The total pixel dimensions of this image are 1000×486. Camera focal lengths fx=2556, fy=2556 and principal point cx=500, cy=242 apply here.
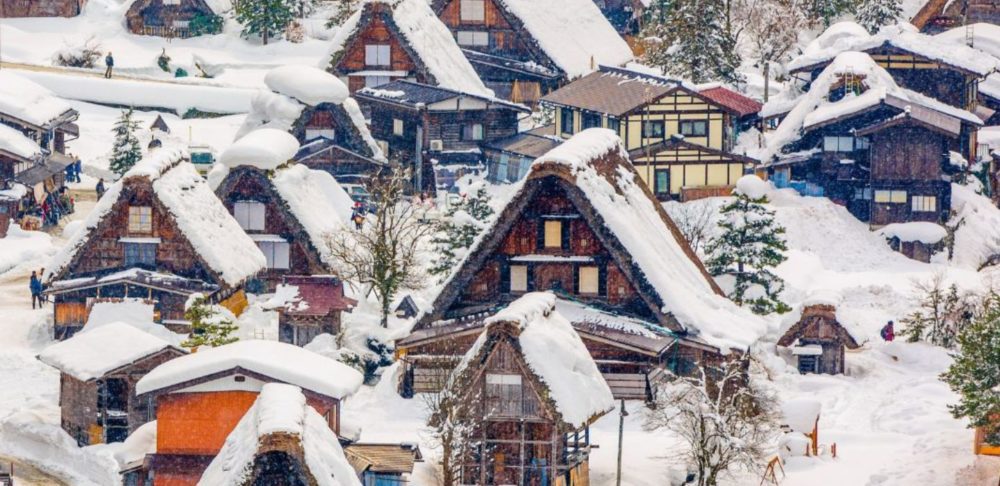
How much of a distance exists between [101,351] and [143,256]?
9184 millimetres

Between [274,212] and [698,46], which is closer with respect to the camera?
[274,212]

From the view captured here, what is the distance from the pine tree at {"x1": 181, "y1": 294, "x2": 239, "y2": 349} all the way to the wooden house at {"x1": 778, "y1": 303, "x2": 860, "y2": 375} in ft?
45.2

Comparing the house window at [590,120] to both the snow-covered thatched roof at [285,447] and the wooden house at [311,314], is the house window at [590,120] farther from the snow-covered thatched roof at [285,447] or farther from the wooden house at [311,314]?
the snow-covered thatched roof at [285,447]

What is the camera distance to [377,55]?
85.3 m

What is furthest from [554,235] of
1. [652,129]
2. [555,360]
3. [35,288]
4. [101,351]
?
[652,129]

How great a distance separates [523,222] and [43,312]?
50.6 feet

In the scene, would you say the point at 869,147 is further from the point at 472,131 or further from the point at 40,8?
the point at 40,8

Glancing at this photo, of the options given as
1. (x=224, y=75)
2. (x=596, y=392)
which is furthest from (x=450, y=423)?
(x=224, y=75)

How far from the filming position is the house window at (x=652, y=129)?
267ft

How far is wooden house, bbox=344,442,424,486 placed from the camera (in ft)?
149

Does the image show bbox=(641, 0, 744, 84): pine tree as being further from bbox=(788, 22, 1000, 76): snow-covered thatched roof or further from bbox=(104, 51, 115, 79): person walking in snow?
bbox=(104, 51, 115, 79): person walking in snow

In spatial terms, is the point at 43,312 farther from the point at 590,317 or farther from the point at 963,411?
the point at 963,411

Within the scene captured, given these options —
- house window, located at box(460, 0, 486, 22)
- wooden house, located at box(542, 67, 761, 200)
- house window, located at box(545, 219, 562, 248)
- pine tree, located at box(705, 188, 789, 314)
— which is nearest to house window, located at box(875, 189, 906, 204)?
wooden house, located at box(542, 67, 761, 200)

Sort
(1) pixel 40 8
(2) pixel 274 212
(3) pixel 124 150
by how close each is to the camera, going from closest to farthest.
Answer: (2) pixel 274 212, (3) pixel 124 150, (1) pixel 40 8
